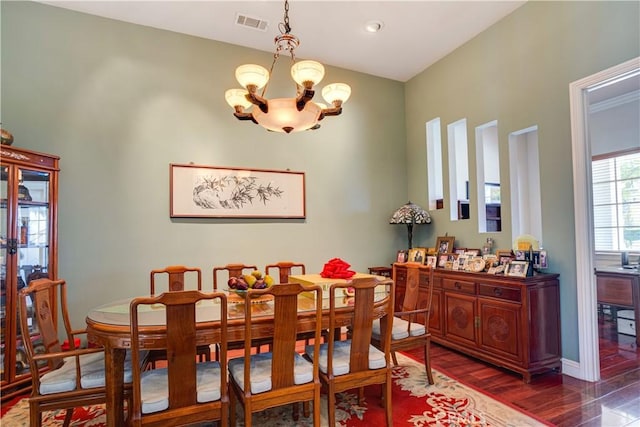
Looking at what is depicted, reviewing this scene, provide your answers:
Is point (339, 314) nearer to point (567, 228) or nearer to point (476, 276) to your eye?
point (476, 276)

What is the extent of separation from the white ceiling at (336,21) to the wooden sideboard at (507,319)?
2.57 meters

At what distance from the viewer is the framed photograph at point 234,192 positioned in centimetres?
383

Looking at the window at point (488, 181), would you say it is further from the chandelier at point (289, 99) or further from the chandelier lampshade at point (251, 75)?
the chandelier lampshade at point (251, 75)

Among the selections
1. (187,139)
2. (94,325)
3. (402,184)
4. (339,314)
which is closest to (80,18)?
(187,139)

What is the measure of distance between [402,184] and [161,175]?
318 cm

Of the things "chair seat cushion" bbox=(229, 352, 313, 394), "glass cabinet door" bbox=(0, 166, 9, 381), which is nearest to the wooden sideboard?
"chair seat cushion" bbox=(229, 352, 313, 394)

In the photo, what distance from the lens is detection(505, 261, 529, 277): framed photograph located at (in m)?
3.05

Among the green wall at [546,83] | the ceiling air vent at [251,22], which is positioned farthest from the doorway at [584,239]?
the ceiling air vent at [251,22]

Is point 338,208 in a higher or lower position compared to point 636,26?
lower

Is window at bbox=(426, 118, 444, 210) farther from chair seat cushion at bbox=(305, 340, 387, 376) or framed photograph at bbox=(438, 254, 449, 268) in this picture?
chair seat cushion at bbox=(305, 340, 387, 376)

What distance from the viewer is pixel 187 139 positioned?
390 centimetres

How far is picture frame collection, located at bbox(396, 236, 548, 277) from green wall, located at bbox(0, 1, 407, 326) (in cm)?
89

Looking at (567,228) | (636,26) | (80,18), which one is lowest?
(567,228)

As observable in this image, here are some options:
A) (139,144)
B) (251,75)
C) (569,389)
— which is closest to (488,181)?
Result: (569,389)
